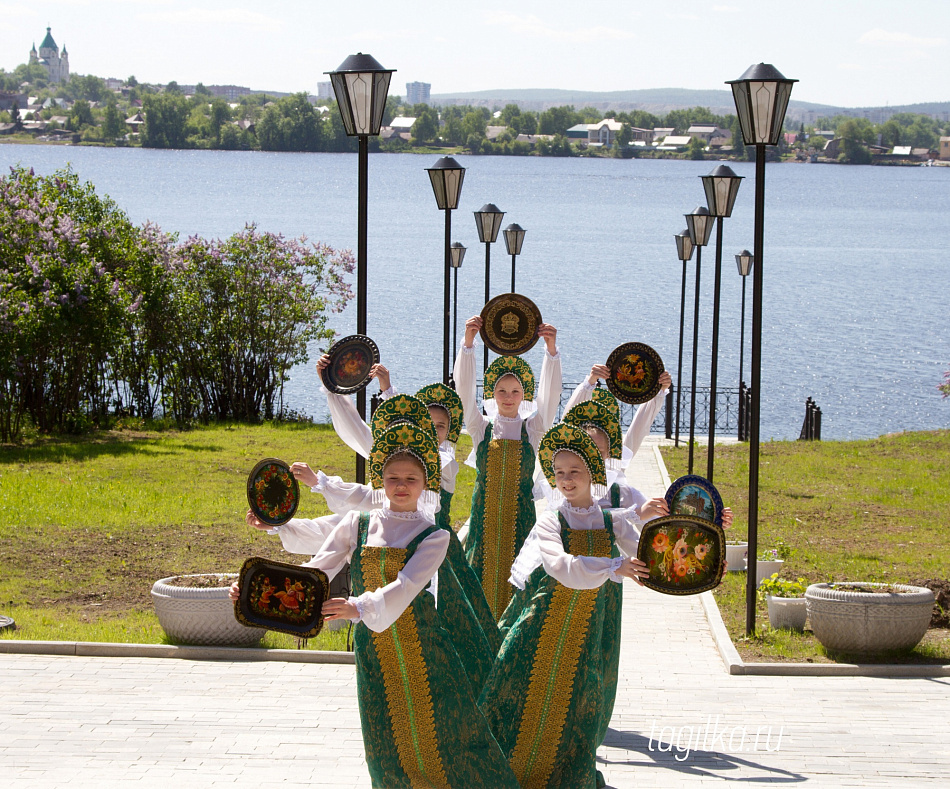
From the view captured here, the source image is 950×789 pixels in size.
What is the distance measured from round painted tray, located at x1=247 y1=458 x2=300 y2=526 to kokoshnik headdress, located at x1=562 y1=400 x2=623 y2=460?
1.66 m

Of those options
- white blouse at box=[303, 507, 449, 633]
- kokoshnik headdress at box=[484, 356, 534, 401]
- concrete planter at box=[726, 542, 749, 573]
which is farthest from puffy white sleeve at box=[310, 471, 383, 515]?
concrete planter at box=[726, 542, 749, 573]

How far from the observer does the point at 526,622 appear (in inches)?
243

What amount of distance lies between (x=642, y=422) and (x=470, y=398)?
1.25 meters

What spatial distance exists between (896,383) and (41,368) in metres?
29.6

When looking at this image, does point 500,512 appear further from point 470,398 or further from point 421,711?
point 421,711

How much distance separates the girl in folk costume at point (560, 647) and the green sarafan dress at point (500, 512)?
2.34 m

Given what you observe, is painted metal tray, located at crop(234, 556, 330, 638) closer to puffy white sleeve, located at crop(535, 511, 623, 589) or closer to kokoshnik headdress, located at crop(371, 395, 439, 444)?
kokoshnik headdress, located at crop(371, 395, 439, 444)

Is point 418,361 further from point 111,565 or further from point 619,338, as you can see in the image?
point 111,565

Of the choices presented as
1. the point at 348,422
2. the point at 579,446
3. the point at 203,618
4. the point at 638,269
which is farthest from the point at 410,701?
the point at 638,269

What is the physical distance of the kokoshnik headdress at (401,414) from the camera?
6.12 metres

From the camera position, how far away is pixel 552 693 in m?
6.06

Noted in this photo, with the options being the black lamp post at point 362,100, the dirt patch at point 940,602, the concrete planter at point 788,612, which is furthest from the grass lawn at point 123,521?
the dirt patch at point 940,602

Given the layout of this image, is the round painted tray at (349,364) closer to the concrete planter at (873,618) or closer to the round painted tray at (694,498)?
the round painted tray at (694,498)

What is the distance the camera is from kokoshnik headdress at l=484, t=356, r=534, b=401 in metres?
8.96
